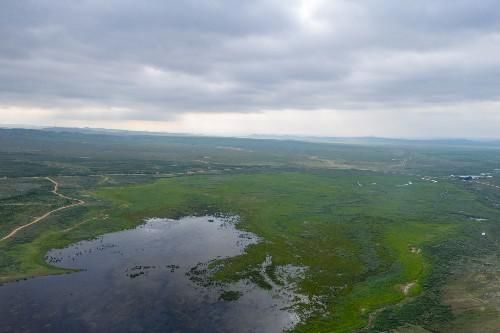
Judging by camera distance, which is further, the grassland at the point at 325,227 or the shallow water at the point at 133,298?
the grassland at the point at 325,227

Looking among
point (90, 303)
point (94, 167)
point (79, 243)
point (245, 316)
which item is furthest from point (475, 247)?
point (94, 167)

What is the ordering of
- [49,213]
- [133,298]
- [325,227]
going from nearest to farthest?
[133,298] → [325,227] → [49,213]

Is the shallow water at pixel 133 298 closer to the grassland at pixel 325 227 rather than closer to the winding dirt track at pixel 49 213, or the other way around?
the grassland at pixel 325 227

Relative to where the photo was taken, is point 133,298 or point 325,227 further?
point 325,227

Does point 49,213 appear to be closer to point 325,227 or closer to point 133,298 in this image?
point 133,298

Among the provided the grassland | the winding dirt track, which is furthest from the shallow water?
the winding dirt track

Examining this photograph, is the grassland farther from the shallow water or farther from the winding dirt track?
the shallow water

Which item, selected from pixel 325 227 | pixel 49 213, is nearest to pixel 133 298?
pixel 49 213

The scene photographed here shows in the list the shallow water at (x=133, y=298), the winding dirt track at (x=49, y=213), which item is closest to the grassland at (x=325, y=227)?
the winding dirt track at (x=49, y=213)
